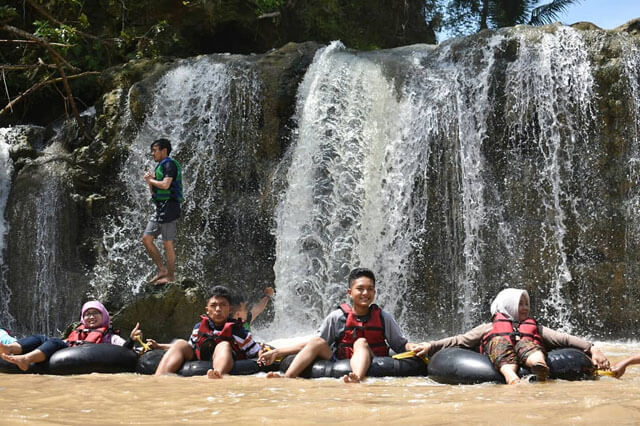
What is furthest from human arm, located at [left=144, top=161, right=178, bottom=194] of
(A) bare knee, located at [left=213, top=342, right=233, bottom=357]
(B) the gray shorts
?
A: (A) bare knee, located at [left=213, top=342, right=233, bottom=357]

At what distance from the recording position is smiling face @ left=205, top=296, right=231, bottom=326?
222 inches

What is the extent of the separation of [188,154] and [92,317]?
16.0 feet

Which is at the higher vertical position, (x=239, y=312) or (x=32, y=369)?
(x=239, y=312)

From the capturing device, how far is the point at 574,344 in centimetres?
501

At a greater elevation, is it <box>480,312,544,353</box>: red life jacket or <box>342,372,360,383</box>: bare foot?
<box>480,312,544,353</box>: red life jacket

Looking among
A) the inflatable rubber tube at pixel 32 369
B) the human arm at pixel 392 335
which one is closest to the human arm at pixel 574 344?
the human arm at pixel 392 335

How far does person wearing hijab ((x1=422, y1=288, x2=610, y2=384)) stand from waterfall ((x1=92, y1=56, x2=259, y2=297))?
566 centimetres

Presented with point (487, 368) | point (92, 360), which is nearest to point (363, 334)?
point (487, 368)

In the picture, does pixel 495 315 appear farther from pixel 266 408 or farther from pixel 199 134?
pixel 199 134

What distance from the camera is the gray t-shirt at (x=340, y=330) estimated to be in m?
5.40

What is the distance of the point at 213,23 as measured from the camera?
46.5 ft

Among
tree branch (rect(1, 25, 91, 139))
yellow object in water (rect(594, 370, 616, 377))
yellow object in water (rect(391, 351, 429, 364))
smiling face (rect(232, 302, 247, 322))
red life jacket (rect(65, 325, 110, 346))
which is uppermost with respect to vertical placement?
tree branch (rect(1, 25, 91, 139))

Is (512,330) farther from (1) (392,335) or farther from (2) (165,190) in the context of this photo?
(2) (165,190)

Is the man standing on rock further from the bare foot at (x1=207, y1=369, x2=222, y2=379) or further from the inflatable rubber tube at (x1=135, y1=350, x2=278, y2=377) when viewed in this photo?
the bare foot at (x1=207, y1=369, x2=222, y2=379)
